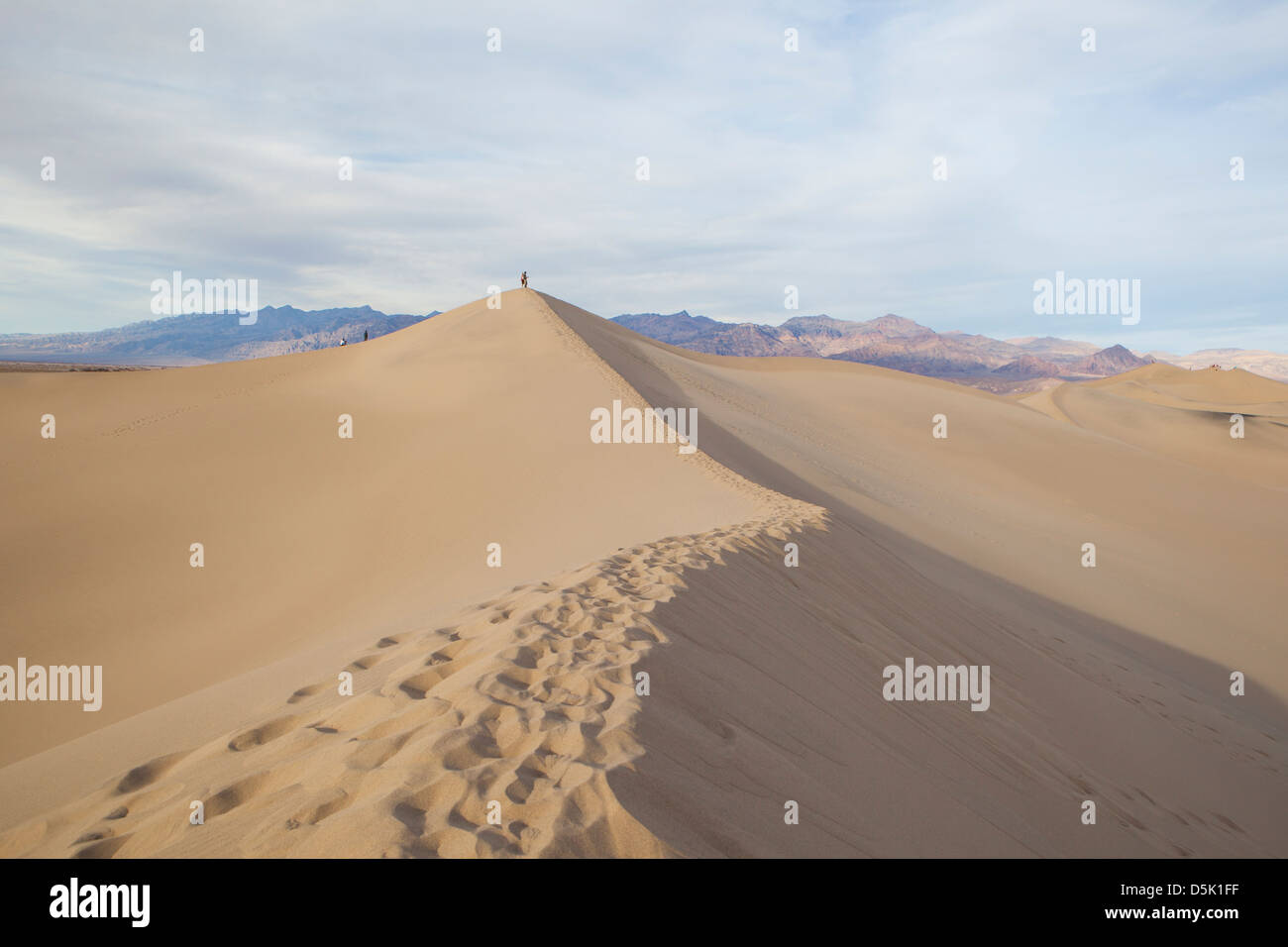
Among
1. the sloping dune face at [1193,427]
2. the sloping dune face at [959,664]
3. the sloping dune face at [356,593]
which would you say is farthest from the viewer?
the sloping dune face at [1193,427]

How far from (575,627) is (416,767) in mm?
1601

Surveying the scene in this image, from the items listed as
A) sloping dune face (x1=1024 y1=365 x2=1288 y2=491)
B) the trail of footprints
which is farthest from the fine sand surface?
sloping dune face (x1=1024 y1=365 x2=1288 y2=491)

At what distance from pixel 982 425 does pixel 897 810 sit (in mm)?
25160

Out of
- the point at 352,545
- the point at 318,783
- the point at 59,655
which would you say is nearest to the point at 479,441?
the point at 352,545

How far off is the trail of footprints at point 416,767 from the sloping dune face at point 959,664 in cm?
27

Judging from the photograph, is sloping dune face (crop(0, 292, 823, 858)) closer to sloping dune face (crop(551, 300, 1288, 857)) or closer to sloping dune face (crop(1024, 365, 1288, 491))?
sloping dune face (crop(551, 300, 1288, 857))

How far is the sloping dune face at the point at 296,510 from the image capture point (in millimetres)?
7660

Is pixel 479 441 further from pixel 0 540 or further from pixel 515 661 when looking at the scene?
pixel 515 661

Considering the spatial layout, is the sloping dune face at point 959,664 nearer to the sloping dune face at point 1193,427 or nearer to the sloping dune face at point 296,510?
the sloping dune face at point 296,510

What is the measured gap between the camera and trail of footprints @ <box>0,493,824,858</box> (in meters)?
2.47

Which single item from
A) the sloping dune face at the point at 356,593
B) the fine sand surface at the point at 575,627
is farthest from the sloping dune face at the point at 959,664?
the sloping dune face at the point at 356,593

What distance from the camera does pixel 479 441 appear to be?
42.3 ft
